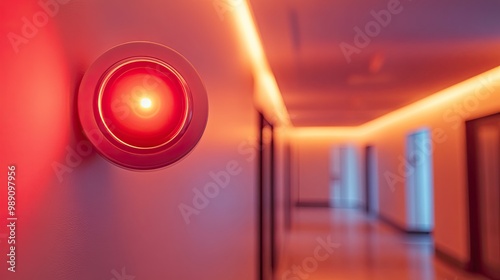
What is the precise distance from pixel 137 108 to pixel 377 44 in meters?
3.18

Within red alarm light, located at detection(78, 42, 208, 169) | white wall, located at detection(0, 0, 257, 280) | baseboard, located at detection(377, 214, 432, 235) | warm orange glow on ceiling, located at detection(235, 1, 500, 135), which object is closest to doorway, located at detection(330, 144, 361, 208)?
warm orange glow on ceiling, located at detection(235, 1, 500, 135)

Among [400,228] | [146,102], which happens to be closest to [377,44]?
[146,102]

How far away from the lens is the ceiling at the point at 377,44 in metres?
2.99

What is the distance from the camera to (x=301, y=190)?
15.4 m

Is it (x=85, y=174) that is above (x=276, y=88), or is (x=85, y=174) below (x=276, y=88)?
below

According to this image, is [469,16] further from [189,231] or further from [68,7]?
[68,7]

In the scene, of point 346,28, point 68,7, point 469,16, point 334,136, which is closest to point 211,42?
point 68,7

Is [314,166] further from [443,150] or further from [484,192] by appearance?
[484,192]

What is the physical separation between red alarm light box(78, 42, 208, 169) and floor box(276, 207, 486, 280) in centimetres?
478

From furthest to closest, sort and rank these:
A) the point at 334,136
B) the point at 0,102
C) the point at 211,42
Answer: the point at 334,136 → the point at 211,42 → the point at 0,102

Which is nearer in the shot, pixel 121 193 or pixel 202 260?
pixel 121 193

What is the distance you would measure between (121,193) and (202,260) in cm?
77

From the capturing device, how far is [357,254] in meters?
7.29

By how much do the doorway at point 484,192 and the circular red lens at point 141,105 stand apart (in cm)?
526
